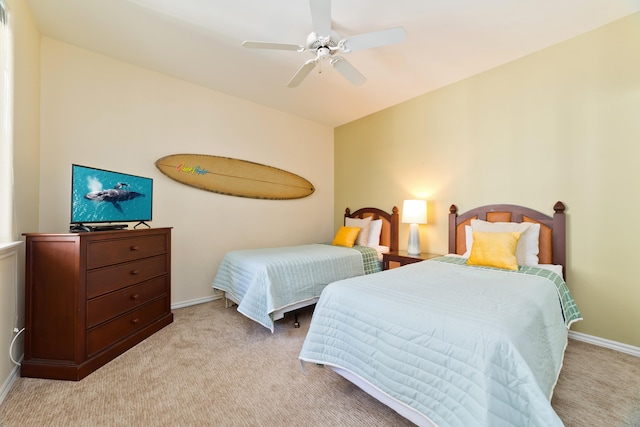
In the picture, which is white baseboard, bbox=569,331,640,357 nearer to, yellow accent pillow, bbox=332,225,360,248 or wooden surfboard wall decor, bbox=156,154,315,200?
yellow accent pillow, bbox=332,225,360,248

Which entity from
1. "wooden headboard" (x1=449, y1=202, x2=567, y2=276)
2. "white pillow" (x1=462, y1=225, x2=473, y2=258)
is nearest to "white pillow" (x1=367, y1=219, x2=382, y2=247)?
"wooden headboard" (x1=449, y1=202, x2=567, y2=276)

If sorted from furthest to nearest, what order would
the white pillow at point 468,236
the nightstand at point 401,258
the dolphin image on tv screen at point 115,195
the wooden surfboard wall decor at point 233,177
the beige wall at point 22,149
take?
1. the wooden surfboard wall decor at point 233,177
2. the nightstand at point 401,258
3. the white pillow at point 468,236
4. the dolphin image on tv screen at point 115,195
5. the beige wall at point 22,149

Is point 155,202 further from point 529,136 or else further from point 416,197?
point 529,136

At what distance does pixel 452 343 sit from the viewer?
45.7 inches

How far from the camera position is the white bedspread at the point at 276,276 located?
2449mm

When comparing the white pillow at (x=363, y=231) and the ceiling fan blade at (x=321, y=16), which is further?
the white pillow at (x=363, y=231)

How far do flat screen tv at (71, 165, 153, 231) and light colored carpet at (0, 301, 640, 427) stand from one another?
3.62 feet

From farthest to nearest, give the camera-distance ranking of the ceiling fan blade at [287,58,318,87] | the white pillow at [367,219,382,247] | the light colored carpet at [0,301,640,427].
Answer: the white pillow at [367,219,382,247] < the ceiling fan blade at [287,58,318,87] < the light colored carpet at [0,301,640,427]

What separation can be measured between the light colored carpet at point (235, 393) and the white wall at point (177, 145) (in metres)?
1.34

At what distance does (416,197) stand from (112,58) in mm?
3868

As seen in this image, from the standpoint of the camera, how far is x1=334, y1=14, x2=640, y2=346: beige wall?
2180 millimetres

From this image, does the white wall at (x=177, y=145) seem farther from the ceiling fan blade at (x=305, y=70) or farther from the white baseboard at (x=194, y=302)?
the ceiling fan blade at (x=305, y=70)

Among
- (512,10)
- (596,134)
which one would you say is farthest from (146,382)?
(596,134)

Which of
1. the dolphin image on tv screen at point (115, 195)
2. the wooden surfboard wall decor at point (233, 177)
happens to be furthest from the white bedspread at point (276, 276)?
the dolphin image on tv screen at point (115, 195)
